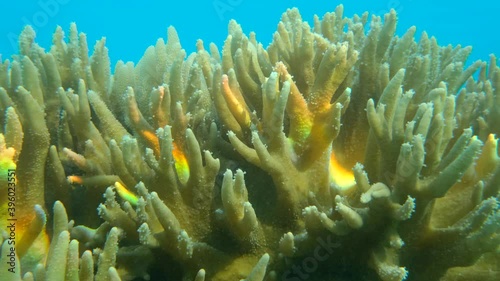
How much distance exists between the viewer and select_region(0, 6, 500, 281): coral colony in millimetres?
2041

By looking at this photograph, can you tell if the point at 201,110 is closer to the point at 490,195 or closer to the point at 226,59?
the point at 226,59

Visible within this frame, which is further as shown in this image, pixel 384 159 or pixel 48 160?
pixel 48 160

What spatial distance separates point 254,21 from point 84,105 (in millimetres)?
125712

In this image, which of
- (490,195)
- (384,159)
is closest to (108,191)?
(384,159)

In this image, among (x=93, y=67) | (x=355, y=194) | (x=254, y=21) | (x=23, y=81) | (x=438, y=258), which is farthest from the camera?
(x=254, y=21)

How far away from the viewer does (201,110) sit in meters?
2.80
